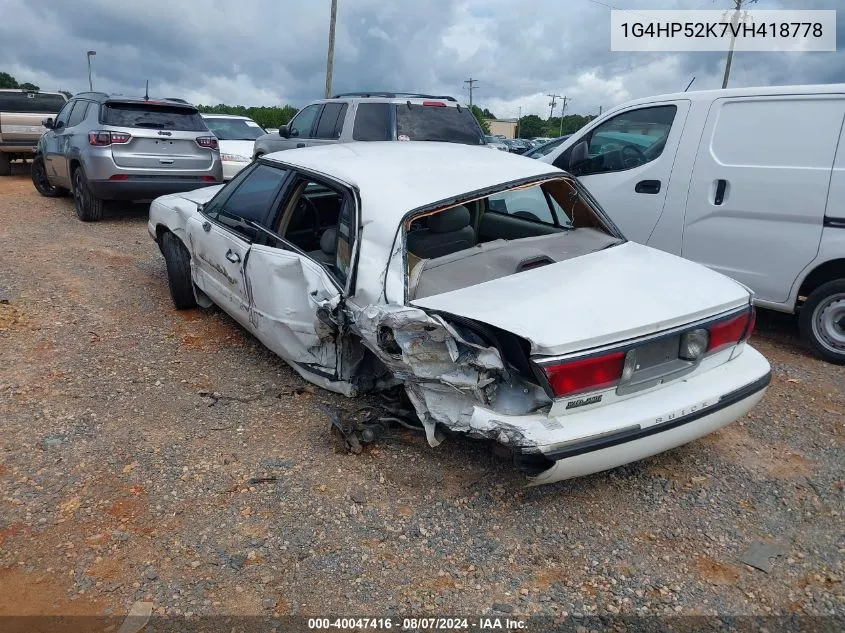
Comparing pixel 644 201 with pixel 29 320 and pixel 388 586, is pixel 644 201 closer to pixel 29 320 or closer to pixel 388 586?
pixel 388 586

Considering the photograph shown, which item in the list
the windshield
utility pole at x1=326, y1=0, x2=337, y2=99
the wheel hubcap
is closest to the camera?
the wheel hubcap

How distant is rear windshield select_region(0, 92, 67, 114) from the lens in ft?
43.8

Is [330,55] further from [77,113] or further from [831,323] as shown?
[831,323]

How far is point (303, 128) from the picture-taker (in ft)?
30.7

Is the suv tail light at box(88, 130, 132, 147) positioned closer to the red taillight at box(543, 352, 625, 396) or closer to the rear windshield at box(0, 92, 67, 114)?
the rear windshield at box(0, 92, 67, 114)

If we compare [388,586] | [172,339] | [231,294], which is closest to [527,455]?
[388,586]

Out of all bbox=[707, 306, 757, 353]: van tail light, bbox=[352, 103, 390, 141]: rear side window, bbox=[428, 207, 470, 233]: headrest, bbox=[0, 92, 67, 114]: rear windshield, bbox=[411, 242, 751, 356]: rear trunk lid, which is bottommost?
bbox=[707, 306, 757, 353]: van tail light

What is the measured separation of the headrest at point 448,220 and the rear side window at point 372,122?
4.38 metres

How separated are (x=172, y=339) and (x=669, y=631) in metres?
3.78

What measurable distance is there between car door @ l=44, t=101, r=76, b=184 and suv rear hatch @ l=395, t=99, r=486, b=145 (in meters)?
5.23

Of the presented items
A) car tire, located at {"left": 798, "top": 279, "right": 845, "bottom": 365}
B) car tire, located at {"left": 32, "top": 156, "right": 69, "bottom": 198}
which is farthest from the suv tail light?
car tire, located at {"left": 798, "top": 279, "right": 845, "bottom": 365}

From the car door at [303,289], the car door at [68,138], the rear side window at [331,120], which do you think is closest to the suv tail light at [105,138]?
the car door at [68,138]

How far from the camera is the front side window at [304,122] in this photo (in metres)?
9.14

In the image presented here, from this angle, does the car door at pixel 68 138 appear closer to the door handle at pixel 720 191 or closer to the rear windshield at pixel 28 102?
the rear windshield at pixel 28 102
